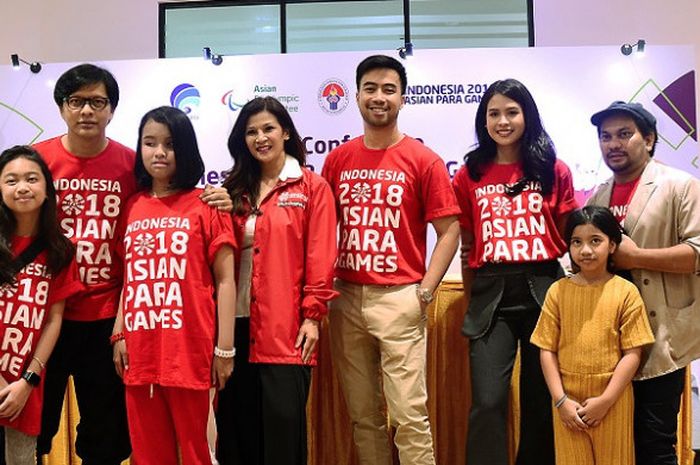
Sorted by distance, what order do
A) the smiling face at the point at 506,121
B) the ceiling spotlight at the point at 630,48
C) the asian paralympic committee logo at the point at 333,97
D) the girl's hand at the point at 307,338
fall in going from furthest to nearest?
the asian paralympic committee logo at the point at 333,97
the ceiling spotlight at the point at 630,48
the smiling face at the point at 506,121
the girl's hand at the point at 307,338

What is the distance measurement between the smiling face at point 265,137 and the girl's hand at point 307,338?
2.02 ft

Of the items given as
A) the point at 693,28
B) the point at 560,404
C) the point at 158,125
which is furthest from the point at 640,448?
the point at 693,28

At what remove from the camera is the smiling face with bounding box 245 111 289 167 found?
251 centimetres

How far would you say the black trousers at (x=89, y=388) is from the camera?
8.14ft

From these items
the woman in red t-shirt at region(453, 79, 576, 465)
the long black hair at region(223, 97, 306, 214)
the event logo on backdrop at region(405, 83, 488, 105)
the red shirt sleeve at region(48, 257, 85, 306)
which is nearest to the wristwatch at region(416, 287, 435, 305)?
the woman in red t-shirt at region(453, 79, 576, 465)

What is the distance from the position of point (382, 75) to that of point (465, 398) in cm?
147

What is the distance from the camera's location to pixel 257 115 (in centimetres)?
253

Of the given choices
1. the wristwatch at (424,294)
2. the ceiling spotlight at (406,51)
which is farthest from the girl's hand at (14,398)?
the ceiling spotlight at (406,51)

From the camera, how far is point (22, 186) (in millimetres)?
2338

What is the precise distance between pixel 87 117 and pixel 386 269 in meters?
1.25

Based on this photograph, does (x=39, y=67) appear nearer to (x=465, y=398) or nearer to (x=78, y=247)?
(x=78, y=247)

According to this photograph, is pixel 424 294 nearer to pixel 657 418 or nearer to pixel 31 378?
pixel 657 418

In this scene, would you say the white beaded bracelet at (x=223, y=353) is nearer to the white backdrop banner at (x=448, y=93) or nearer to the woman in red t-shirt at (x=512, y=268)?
the woman in red t-shirt at (x=512, y=268)

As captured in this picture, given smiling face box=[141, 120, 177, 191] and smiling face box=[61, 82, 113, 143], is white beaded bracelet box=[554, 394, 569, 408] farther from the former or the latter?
smiling face box=[61, 82, 113, 143]
